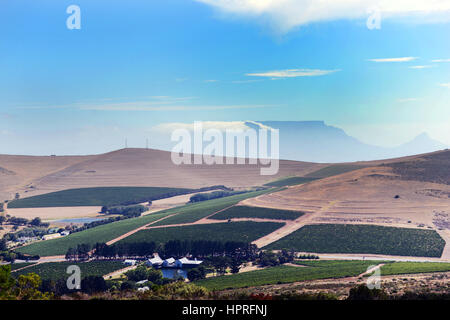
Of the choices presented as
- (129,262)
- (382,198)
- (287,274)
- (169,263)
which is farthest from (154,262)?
(382,198)

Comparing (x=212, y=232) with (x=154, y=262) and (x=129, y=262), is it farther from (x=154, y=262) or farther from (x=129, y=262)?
(x=129, y=262)

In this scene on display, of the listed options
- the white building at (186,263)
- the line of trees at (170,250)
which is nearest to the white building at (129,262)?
the line of trees at (170,250)

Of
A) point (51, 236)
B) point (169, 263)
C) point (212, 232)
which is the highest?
point (212, 232)

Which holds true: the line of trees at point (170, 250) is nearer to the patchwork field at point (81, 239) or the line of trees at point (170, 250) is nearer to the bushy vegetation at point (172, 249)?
the bushy vegetation at point (172, 249)

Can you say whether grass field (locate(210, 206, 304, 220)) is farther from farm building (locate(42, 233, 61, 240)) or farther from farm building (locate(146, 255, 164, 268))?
farm building (locate(42, 233, 61, 240))

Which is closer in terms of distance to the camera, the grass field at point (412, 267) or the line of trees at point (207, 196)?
the grass field at point (412, 267)
